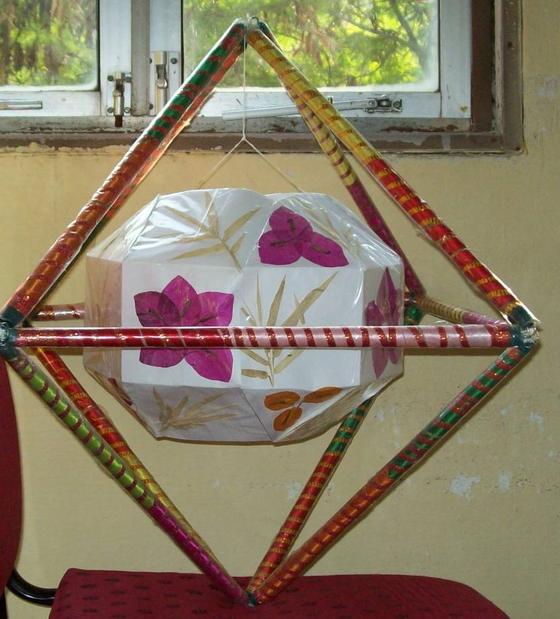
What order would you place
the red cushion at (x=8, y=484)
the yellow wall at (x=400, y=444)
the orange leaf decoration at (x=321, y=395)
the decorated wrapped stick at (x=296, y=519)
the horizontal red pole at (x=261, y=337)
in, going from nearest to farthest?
1. the horizontal red pole at (x=261, y=337)
2. the orange leaf decoration at (x=321, y=395)
3. the red cushion at (x=8, y=484)
4. the decorated wrapped stick at (x=296, y=519)
5. the yellow wall at (x=400, y=444)

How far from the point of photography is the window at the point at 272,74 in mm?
1464

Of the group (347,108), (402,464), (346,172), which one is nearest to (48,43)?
(347,108)

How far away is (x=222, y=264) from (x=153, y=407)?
18 centimetres

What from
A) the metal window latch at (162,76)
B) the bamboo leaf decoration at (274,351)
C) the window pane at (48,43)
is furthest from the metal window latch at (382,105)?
the bamboo leaf decoration at (274,351)

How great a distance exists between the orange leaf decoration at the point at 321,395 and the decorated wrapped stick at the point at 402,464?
13cm

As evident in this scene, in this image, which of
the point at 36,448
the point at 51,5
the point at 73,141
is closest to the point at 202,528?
the point at 36,448

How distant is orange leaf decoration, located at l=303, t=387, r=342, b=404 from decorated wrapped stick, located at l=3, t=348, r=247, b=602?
0.22 m

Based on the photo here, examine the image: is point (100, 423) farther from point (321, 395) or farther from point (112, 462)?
point (321, 395)

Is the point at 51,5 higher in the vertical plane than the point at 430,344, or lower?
higher

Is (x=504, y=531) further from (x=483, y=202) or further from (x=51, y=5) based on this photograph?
(x=51, y=5)

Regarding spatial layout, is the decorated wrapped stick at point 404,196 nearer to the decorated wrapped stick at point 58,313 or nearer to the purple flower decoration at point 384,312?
the purple flower decoration at point 384,312

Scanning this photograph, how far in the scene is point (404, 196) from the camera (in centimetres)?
95

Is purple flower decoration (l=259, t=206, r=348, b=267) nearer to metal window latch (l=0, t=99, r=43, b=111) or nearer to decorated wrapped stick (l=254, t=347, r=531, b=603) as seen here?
decorated wrapped stick (l=254, t=347, r=531, b=603)

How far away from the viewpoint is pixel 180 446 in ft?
4.85
